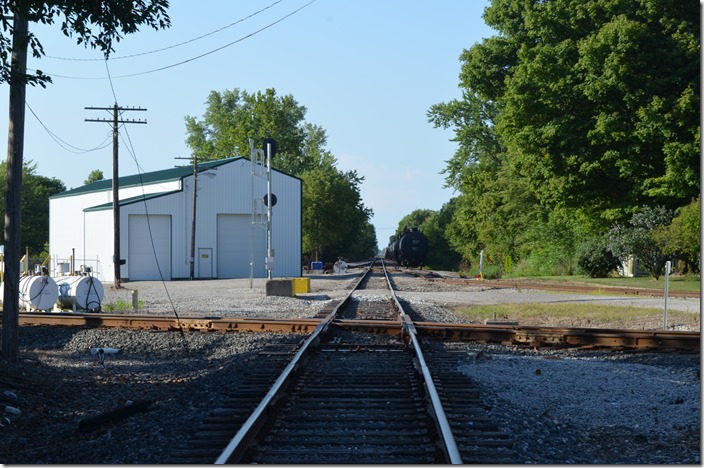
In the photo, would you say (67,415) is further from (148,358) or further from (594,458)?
(594,458)

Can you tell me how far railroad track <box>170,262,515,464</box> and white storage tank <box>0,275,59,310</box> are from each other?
11398 millimetres

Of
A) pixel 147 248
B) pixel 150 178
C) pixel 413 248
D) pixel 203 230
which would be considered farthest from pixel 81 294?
pixel 413 248

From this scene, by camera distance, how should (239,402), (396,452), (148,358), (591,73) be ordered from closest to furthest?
(396,452) → (239,402) → (148,358) → (591,73)

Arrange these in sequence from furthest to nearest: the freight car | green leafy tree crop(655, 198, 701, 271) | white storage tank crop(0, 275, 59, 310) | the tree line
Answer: the freight car
the tree line
green leafy tree crop(655, 198, 701, 271)
white storage tank crop(0, 275, 59, 310)

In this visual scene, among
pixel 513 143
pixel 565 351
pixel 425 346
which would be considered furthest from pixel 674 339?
pixel 513 143

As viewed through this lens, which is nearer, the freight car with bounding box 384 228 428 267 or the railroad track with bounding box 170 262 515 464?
the railroad track with bounding box 170 262 515 464

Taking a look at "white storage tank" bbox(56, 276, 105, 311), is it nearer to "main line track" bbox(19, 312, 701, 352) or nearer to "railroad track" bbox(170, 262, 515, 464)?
"main line track" bbox(19, 312, 701, 352)

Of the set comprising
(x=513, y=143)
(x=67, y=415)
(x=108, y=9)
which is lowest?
(x=67, y=415)

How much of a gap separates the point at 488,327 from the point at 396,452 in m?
8.48

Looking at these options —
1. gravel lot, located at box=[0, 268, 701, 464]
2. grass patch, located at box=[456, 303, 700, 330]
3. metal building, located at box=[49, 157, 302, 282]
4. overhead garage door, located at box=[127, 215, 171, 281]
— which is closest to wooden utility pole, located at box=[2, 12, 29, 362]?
gravel lot, located at box=[0, 268, 701, 464]

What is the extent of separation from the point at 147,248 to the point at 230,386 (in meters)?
43.4

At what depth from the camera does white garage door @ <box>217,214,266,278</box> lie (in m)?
53.8

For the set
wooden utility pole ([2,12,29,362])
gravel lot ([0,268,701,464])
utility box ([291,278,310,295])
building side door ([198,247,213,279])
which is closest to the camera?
gravel lot ([0,268,701,464])

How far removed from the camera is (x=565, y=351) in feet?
42.1
